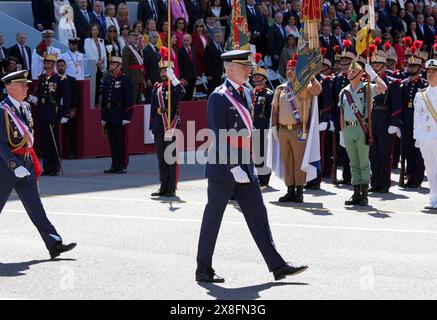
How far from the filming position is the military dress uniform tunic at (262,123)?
16828 mm

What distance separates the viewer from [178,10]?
24719 millimetres

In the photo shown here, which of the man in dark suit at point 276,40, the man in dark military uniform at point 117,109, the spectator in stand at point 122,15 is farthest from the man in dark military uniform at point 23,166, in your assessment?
the man in dark suit at point 276,40

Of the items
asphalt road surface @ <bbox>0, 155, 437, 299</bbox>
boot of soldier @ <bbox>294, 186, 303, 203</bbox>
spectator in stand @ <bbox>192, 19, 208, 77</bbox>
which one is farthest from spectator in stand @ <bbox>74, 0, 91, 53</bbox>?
boot of soldier @ <bbox>294, 186, 303, 203</bbox>

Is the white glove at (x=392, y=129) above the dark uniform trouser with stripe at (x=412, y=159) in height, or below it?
above

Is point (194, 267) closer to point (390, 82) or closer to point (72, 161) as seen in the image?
point (390, 82)

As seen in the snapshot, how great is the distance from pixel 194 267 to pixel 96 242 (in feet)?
5.76

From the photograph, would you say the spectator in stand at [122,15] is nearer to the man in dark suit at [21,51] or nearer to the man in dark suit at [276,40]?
the man in dark suit at [21,51]

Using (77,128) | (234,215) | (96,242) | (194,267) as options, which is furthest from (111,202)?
(77,128)

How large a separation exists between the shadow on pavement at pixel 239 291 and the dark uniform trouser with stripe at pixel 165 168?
6.15 meters

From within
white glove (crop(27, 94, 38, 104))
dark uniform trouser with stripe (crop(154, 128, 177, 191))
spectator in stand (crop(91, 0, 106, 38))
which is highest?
spectator in stand (crop(91, 0, 106, 38))

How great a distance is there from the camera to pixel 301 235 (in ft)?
40.9

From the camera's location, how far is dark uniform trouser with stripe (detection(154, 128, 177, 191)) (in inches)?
631

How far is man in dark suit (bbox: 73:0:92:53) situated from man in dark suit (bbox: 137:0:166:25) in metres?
1.85

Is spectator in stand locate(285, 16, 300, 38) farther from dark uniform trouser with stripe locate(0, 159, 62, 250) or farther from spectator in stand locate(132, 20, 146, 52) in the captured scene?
dark uniform trouser with stripe locate(0, 159, 62, 250)
